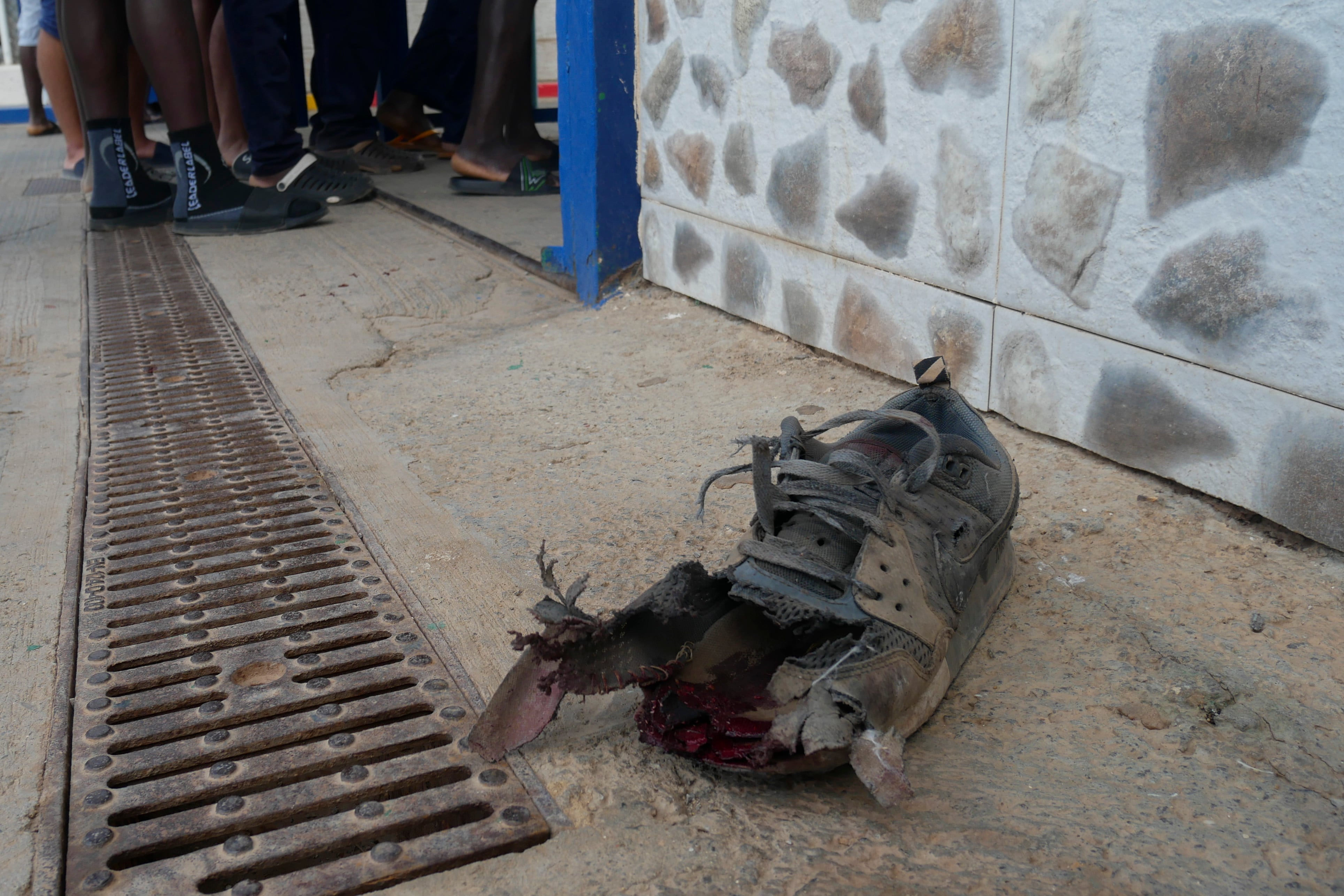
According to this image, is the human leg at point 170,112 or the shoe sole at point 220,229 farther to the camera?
the shoe sole at point 220,229

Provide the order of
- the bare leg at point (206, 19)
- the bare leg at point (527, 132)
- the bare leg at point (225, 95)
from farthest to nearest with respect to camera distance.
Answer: the bare leg at point (206, 19) → the bare leg at point (225, 95) → the bare leg at point (527, 132)

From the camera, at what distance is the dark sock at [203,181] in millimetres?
3721

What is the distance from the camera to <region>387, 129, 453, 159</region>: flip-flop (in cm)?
554

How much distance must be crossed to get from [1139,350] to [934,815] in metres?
0.96

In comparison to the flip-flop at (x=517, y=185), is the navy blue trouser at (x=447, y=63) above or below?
above

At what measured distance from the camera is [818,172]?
2.24m

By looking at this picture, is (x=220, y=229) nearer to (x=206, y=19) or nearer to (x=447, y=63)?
(x=206, y=19)

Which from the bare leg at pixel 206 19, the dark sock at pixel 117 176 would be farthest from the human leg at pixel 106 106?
the bare leg at pixel 206 19

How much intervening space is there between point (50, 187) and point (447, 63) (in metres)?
2.00

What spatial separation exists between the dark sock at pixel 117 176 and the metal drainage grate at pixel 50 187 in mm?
980

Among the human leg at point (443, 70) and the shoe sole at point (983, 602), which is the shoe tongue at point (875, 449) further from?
the human leg at point (443, 70)

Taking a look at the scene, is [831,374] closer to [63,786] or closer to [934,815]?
[934,815]

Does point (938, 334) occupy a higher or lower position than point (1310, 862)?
higher

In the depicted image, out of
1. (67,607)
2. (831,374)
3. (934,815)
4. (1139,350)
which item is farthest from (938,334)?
(67,607)
